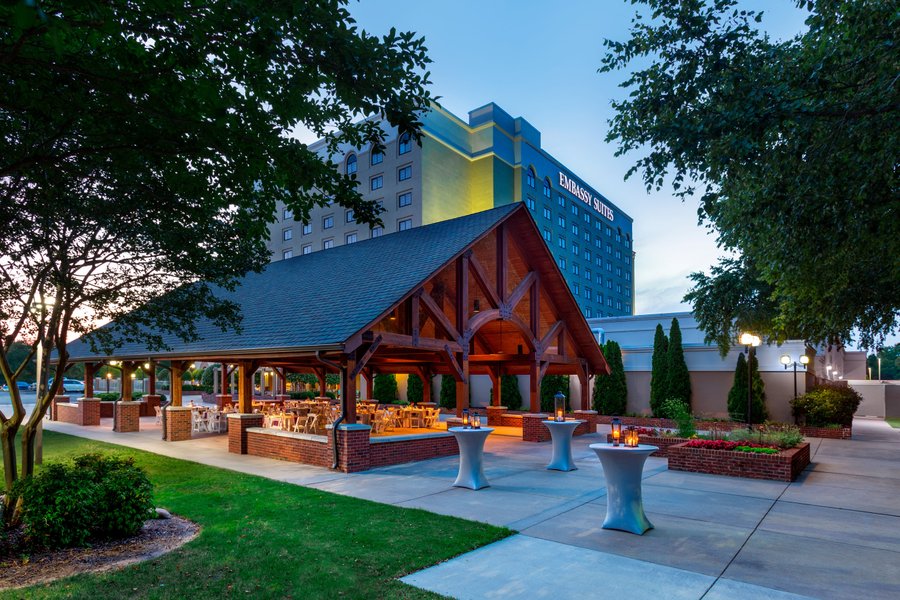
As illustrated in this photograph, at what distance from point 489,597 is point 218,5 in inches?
226

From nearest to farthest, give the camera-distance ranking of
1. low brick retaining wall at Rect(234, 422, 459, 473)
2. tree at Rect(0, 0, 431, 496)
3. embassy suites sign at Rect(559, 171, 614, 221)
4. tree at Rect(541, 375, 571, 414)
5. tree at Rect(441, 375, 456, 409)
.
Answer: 1. tree at Rect(0, 0, 431, 496)
2. low brick retaining wall at Rect(234, 422, 459, 473)
3. tree at Rect(541, 375, 571, 414)
4. tree at Rect(441, 375, 456, 409)
5. embassy suites sign at Rect(559, 171, 614, 221)

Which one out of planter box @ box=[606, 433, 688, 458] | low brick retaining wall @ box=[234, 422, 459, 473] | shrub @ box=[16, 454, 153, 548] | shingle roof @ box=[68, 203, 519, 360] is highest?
shingle roof @ box=[68, 203, 519, 360]

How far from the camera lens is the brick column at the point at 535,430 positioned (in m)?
18.5

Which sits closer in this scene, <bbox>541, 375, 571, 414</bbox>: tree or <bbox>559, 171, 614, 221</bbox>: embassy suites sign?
<bbox>541, 375, 571, 414</bbox>: tree

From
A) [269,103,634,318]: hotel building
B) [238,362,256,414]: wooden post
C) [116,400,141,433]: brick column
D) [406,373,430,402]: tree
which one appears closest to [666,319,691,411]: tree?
[406,373,430,402]: tree

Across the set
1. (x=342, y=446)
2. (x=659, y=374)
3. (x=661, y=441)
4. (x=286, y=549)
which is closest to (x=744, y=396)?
(x=659, y=374)

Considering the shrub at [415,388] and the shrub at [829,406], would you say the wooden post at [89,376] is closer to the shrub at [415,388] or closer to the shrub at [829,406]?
the shrub at [415,388]

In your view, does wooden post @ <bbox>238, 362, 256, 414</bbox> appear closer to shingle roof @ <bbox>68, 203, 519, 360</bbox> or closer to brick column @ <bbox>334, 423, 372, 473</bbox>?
shingle roof @ <bbox>68, 203, 519, 360</bbox>

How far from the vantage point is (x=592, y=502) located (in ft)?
31.0

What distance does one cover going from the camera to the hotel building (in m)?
47.0

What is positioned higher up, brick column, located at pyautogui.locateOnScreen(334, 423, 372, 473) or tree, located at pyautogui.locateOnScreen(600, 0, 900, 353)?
tree, located at pyautogui.locateOnScreen(600, 0, 900, 353)

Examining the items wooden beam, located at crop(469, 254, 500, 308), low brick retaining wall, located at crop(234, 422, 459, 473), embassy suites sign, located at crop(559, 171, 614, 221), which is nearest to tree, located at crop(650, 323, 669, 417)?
wooden beam, located at crop(469, 254, 500, 308)

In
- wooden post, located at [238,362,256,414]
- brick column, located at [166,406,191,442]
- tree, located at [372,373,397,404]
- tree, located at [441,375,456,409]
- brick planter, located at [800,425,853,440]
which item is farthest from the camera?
tree, located at [372,373,397,404]

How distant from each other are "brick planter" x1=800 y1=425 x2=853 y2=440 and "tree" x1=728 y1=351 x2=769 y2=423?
65.2 inches
